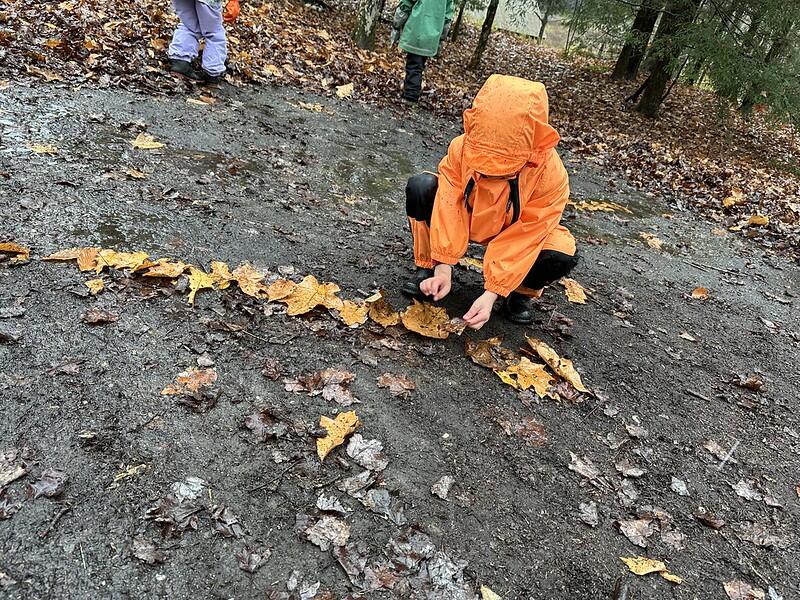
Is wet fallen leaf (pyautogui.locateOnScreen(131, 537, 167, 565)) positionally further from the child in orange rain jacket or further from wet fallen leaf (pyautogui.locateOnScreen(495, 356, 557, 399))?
wet fallen leaf (pyautogui.locateOnScreen(495, 356, 557, 399))

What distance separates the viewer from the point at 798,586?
6.79 feet

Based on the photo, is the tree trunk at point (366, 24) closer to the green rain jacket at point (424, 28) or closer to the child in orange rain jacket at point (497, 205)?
the green rain jacket at point (424, 28)

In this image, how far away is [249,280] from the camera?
303 centimetres

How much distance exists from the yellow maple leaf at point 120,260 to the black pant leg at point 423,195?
5.00 feet

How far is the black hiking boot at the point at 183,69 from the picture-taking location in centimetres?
608

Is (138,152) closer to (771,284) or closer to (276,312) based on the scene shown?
(276,312)

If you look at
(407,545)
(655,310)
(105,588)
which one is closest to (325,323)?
(407,545)

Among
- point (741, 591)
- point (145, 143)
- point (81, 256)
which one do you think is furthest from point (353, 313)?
point (145, 143)

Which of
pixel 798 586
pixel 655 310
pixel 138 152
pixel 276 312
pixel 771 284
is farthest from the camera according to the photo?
pixel 771 284

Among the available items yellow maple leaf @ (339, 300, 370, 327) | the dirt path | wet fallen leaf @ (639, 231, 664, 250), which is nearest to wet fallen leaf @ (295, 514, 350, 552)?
the dirt path

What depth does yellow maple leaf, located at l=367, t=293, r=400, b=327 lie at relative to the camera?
9.71 feet

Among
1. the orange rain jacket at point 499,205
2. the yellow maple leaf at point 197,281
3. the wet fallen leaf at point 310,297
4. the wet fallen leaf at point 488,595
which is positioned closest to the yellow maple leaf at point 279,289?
the wet fallen leaf at point 310,297

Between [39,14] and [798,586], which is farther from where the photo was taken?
[39,14]

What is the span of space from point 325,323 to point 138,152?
2568 millimetres
